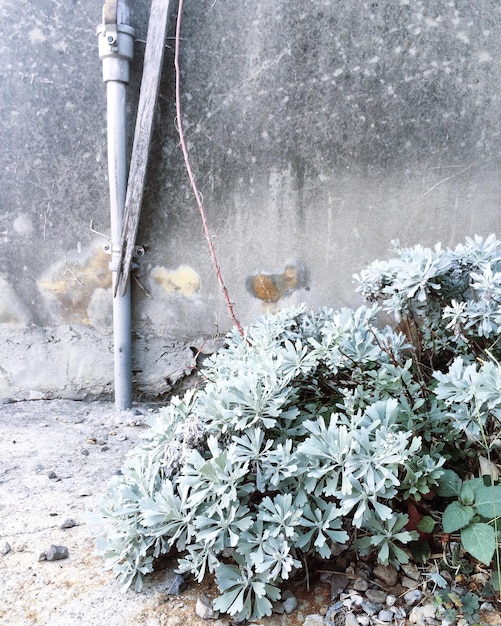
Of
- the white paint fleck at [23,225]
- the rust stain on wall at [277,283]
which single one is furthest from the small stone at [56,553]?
the white paint fleck at [23,225]

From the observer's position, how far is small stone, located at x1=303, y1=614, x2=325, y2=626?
48.2 inches

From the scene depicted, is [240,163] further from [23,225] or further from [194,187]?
[23,225]

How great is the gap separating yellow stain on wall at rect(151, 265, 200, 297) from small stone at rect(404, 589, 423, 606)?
165 cm

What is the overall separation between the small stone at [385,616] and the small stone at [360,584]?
0.07 m

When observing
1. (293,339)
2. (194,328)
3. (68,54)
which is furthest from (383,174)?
(68,54)

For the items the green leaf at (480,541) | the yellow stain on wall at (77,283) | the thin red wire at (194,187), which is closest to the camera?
the green leaf at (480,541)

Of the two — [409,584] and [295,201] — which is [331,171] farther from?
[409,584]

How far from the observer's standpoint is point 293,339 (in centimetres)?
183

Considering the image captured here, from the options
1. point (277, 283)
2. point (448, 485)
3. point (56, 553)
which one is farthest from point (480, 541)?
point (277, 283)

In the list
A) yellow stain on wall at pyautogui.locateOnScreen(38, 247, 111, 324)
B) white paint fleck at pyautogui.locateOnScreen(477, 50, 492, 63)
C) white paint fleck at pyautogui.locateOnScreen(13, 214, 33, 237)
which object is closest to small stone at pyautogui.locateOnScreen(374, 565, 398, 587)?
yellow stain on wall at pyautogui.locateOnScreen(38, 247, 111, 324)

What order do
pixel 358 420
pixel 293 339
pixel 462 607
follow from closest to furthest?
pixel 462 607 < pixel 358 420 < pixel 293 339

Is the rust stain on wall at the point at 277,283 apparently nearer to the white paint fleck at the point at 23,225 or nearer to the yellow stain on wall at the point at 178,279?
the yellow stain on wall at the point at 178,279

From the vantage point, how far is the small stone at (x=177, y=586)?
133cm

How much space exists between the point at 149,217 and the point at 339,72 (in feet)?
3.64
